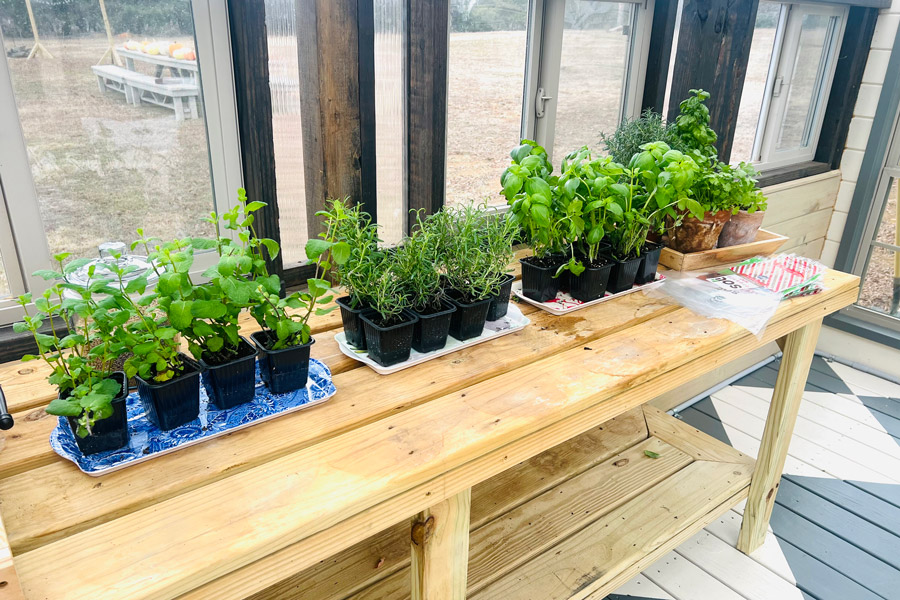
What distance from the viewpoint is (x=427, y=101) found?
1.92 metres

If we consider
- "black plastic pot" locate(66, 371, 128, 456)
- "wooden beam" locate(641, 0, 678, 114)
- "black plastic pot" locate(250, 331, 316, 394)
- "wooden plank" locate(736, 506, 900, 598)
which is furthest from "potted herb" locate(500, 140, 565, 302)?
"wooden plank" locate(736, 506, 900, 598)

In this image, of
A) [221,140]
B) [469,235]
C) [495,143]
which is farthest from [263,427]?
[495,143]

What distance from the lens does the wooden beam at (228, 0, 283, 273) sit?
157cm

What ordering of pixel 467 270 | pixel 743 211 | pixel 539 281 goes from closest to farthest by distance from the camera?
1. pixel 467 270
2. pixel 539 281
3. pixel 743 211

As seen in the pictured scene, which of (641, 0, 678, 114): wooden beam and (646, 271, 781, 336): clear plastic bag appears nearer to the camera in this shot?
(646, 271, 781, 336): clear plastic bag

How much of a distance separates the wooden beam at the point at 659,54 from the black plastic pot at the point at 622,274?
105 centimetres

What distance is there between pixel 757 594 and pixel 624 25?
81.1 inches

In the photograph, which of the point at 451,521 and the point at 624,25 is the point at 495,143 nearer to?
the point at 624,25

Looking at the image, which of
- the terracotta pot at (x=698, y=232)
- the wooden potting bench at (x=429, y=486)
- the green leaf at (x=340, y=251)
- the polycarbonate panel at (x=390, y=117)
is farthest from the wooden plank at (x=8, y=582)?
the terracotta pot at (x=698, y=232)

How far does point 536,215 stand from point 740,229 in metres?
0.89

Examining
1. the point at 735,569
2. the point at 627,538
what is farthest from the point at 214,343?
the point at 735,569

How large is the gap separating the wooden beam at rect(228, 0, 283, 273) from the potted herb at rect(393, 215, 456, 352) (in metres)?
0.51

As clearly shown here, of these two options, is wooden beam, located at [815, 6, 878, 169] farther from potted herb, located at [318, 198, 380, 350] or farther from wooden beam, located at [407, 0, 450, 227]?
potted herb, located at [318, 198, 380, 350]

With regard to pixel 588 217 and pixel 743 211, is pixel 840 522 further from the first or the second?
pixel 588 217
